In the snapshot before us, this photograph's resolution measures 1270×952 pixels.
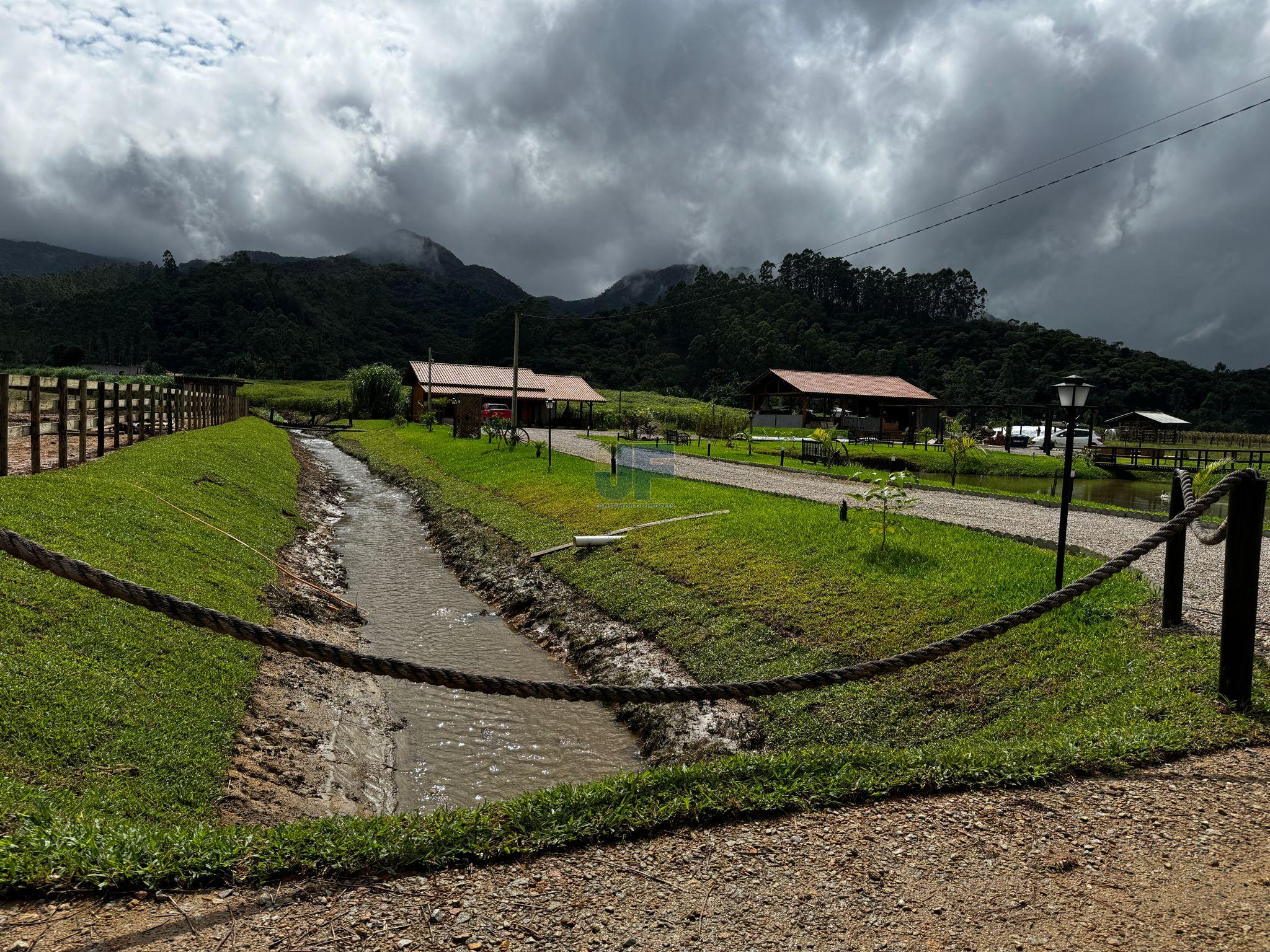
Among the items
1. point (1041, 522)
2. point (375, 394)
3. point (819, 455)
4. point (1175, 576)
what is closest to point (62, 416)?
point (1175, 576)

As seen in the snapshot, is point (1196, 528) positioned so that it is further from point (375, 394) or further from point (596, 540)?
point (375, 394)

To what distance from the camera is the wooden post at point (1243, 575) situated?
4.27 m

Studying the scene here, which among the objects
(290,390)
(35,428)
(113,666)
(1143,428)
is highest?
(290,390)

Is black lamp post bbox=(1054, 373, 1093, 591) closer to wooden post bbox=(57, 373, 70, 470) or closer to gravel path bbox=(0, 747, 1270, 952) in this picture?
gravel path bbox=(0, 747, 1270, 952)

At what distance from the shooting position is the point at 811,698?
269 inches

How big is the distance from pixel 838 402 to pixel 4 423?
51221 mm

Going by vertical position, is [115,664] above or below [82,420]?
below

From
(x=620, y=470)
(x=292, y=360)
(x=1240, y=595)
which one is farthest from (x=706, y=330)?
(x=1240, y=595)

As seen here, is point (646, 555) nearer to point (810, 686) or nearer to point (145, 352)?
point (810, 686)

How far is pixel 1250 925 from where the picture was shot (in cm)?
265

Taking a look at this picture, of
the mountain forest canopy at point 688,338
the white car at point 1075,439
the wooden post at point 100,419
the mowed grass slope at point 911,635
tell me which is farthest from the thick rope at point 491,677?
the mountain forest canopy at point 688,338

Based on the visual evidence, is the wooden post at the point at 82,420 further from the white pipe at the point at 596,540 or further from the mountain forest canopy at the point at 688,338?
the mountain forest canopy at the point at 688,338

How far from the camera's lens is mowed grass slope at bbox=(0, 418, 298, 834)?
4023mm

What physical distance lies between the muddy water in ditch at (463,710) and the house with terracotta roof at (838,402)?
1618 inches
